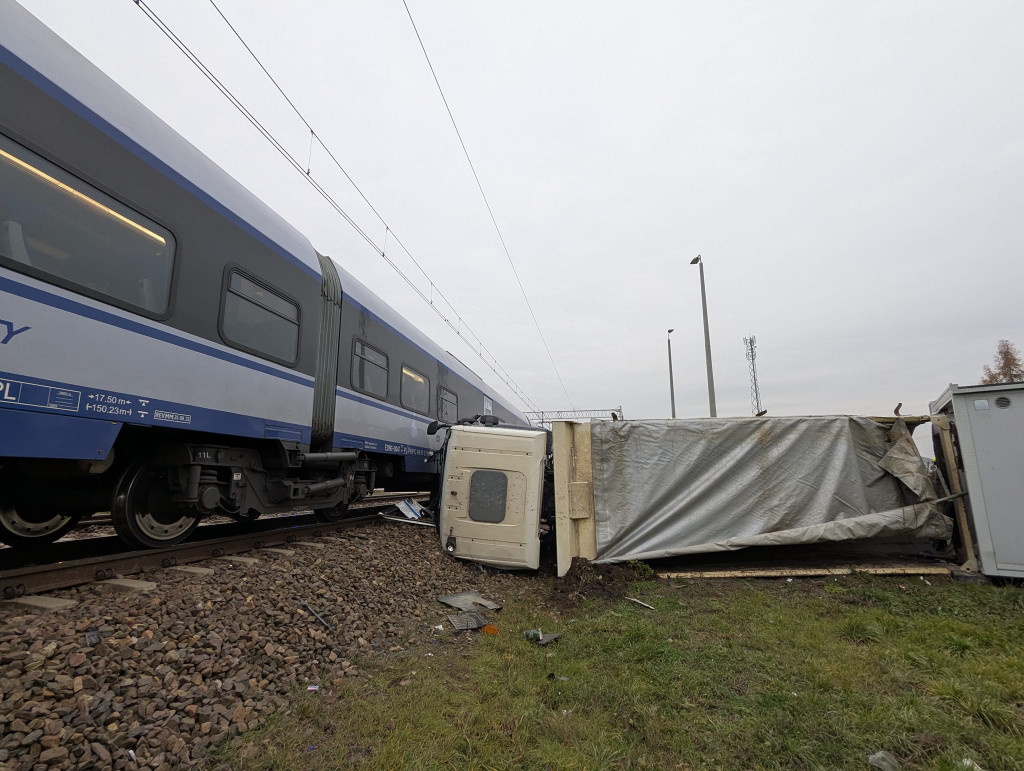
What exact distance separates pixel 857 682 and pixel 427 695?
9.00 feet

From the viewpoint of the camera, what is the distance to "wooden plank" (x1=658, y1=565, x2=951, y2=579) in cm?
545

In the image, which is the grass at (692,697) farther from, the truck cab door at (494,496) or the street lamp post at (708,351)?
the street lamp post at (708,351)

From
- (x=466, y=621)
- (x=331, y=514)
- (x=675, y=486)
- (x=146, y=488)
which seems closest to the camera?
(x=466, y=621)

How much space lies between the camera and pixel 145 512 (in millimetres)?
4852

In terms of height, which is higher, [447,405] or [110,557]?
[447,405]

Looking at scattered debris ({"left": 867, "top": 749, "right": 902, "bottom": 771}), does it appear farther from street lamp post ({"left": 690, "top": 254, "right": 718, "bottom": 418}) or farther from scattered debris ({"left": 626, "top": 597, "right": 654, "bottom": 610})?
street lamp post ({"left": 690, "top": 254, "right": 718, "bottom": 418})

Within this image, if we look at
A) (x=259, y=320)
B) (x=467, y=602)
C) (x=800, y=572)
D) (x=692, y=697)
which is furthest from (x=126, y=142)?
(x=800, y=572)

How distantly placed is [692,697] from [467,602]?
255 cm

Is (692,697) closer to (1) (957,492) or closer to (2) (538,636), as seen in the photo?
(2) (538,636)

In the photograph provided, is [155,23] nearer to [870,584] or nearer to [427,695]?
[427,695]

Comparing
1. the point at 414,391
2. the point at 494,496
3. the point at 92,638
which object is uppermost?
the point at 414,391

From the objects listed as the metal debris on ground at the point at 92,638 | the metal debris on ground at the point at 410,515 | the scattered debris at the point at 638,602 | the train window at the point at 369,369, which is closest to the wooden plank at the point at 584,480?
the scattered debris at the point at 638,602

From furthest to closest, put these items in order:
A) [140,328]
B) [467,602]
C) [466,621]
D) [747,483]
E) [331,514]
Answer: [331,514] < [747,483] < [467,602] < [466,621] < [140,328]

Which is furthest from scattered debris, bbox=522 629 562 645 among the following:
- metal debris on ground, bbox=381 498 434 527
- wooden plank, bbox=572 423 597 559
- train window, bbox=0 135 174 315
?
train window, bbox=0 135 174 315
